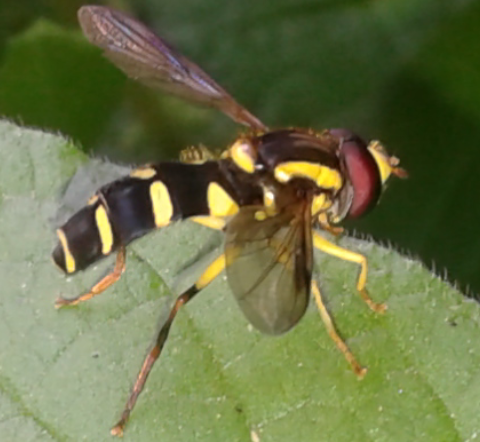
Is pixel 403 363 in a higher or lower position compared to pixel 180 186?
lower

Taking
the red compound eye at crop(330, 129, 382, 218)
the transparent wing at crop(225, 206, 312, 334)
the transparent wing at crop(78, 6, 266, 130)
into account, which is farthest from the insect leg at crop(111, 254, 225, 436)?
the transparent wing at crop(78, 6, 266, 130)

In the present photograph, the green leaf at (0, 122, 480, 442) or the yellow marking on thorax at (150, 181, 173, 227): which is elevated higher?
the yellow marking on thorax at (150, 181, 173, 227)

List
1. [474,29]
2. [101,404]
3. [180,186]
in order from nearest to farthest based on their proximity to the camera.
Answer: [101,404] → [180,186] → [474,29]

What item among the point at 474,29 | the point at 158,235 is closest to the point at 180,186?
the point at 158,235

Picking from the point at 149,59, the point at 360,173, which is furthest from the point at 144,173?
the point at 360,173

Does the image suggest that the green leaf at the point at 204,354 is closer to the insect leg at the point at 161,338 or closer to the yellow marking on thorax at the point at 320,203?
the insect leg at the point at 161,338

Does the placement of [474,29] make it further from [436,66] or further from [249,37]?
[249,37]

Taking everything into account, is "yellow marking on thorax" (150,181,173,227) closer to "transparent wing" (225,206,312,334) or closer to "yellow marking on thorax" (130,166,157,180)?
"yellow marking on thorax" (130,166,157,180)
